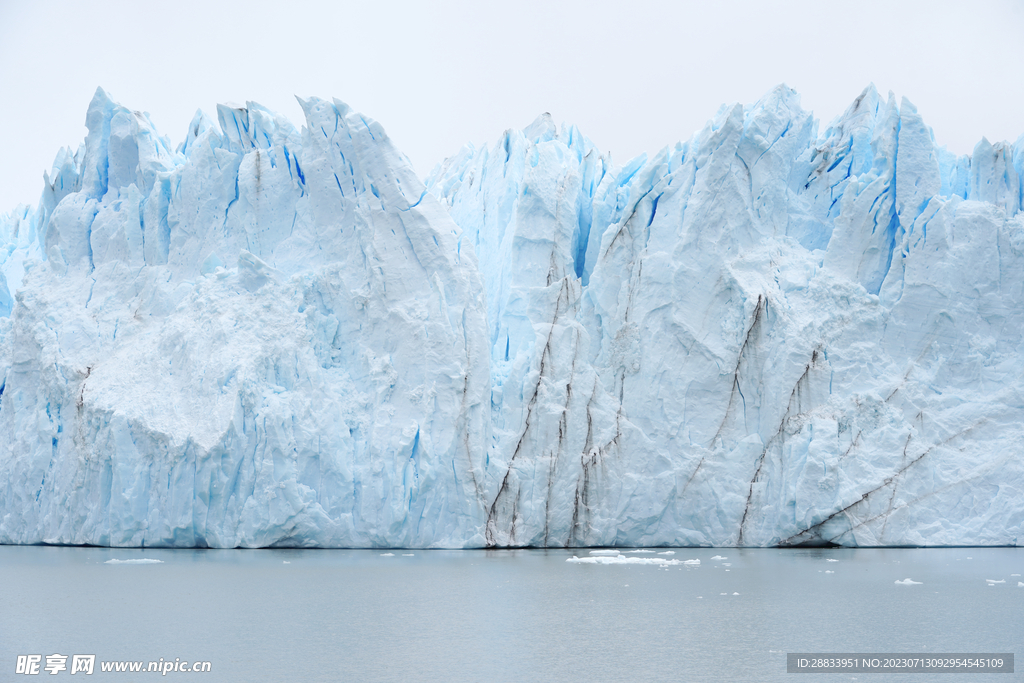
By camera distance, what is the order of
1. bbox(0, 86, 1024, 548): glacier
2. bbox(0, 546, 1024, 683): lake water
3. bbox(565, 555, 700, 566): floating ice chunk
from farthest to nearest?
bbox(0, 86, 1024, 548): glacier, bbox(565, 555, 700, 566): floating ice chunk, bbox(0, 546, 1024, 683): lake water

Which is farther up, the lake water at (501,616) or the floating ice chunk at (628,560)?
the lake water at (501,616)

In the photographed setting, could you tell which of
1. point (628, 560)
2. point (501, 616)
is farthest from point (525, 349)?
point (501, 616)

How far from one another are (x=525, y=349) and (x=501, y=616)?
727 cm

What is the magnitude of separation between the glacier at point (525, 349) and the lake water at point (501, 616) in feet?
7.00

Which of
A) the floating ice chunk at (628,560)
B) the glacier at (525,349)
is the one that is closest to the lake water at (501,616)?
the floating ice chunk at (628,560)

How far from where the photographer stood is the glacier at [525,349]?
12.0 metres

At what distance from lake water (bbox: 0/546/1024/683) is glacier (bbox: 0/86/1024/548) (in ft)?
7.00

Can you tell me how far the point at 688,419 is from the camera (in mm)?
12797

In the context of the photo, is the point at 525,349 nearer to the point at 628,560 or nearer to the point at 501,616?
the point at 628,560

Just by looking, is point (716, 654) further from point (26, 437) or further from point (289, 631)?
point (26, 437)

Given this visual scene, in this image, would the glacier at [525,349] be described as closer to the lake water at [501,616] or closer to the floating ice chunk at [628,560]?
the floating ice chunk at [628,560]

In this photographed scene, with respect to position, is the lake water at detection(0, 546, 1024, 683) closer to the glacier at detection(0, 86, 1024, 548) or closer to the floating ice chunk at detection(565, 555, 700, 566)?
the floating ice chunk at detection(565, 555, 700, 566)

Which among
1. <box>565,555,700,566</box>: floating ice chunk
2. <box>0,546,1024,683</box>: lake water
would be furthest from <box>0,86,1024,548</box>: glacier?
<box>0,546,1024,683</box>: lake water

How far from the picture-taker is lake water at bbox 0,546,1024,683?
492 centimetres
